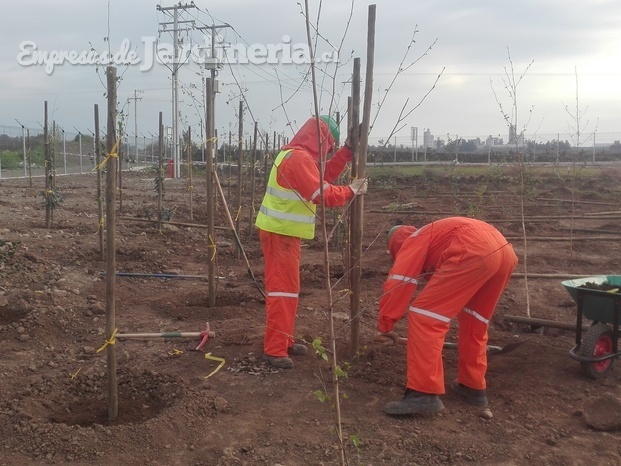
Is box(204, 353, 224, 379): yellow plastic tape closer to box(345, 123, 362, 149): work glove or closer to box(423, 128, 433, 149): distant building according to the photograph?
box(345, 123, 362, 149): work glove

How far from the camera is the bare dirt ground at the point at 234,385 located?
3.45 metres

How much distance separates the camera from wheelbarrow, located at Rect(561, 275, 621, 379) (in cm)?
454

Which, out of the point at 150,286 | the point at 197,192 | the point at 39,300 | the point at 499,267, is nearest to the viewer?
the point at 499,267

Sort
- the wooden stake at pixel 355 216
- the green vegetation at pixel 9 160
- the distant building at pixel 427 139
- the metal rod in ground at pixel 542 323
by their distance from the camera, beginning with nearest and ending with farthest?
the wooden stake at pixel 355 216 < the metal rod in ground at pixel 542 323 < the green vegetation at pixel 9 160 < the distant building at pixel 427 139

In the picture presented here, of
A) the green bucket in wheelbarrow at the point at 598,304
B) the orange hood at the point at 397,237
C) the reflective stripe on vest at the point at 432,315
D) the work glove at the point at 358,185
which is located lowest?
the green bucket in wheelbarrow at the point at 598,304

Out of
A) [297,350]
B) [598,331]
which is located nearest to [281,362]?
[297,350]

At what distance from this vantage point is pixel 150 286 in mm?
7387

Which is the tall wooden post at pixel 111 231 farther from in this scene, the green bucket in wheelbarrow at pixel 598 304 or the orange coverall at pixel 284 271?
the green bucket in wheelbarrow at pixel 598 304

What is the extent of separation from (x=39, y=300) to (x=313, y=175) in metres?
3.38

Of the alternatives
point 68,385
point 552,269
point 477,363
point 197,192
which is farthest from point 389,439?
point 197,192

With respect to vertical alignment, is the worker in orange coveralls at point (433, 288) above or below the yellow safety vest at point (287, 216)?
below

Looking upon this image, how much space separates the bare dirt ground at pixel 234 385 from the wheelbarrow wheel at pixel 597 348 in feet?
0.28

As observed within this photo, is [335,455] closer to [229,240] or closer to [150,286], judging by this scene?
[150,286]

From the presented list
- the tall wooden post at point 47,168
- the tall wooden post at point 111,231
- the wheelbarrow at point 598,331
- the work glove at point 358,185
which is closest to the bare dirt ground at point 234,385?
the wheelbarrow at point 598,331
